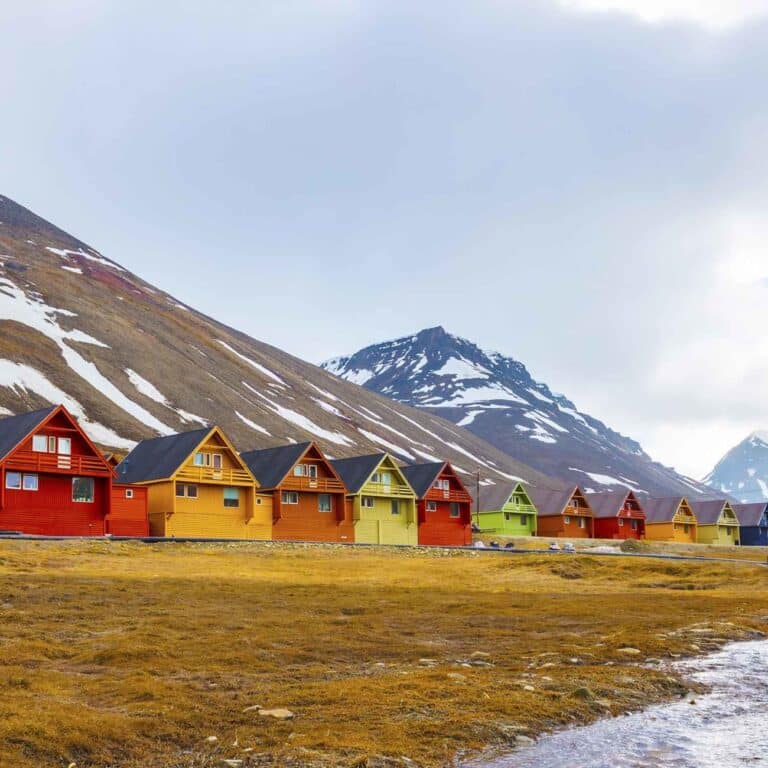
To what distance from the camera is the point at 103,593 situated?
29469 mm

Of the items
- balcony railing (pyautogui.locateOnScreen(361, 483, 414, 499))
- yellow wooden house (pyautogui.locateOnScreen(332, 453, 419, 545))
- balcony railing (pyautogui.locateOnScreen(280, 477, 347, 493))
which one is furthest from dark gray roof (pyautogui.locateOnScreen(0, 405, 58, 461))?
balcony railing (pyautogui.locateOnScreen(361, 483, 414, 499))

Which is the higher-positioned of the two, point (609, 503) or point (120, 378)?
point (120, 378)

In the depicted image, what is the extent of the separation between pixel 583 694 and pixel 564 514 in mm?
103719

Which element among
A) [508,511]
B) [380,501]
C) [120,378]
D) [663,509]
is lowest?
[663,509]

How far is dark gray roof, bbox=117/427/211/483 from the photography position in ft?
232

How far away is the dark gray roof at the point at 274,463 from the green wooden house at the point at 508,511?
38.5 metres

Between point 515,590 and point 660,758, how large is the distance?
25518mm

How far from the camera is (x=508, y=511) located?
4395 inches

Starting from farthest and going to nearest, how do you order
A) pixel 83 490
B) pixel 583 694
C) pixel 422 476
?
pixel 422 476, pixel 83 490, pixel 583 694

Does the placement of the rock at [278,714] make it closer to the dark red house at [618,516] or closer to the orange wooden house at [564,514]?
the orange wooden house at [564,514]

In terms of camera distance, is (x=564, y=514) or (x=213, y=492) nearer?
(x=213, y=492)

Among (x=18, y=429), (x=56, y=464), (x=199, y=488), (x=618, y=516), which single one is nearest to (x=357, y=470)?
(x=199, y=488)

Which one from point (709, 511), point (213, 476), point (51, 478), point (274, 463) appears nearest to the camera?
point (51, 478)

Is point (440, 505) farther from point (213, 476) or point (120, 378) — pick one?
point (120, 378)
